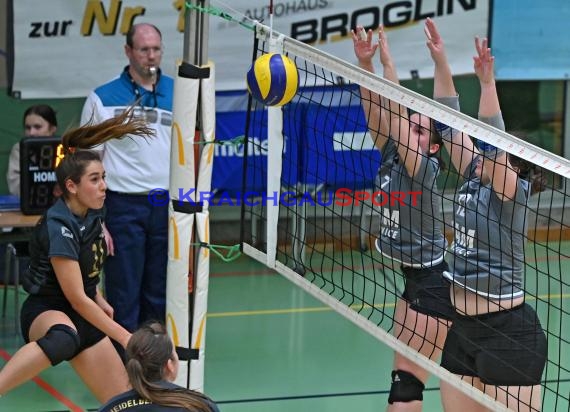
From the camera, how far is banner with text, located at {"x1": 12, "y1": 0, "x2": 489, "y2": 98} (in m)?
9.98

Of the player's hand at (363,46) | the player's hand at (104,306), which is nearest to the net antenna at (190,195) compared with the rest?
the player's hand at (104,306)

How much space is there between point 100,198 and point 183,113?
0.60 meters

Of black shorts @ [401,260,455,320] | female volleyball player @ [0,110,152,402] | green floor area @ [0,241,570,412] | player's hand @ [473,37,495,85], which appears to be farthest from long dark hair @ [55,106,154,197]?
player's hand @ [473,37,495,85]

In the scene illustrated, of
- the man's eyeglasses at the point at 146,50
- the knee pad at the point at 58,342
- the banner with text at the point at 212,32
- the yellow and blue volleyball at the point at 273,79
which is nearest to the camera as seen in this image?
the yellow and blue volleyball at the point at 273,79

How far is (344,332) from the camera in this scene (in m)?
8.63

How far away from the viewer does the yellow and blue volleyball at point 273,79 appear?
5145 millimetres

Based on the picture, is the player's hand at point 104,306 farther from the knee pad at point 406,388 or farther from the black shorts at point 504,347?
the black shorts at point 504,347

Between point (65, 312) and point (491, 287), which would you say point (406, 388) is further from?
point (65, 312)

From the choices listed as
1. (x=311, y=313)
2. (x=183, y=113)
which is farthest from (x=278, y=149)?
(x=311, y=313)

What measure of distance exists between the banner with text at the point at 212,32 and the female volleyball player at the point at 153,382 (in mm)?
6223

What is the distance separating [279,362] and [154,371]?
13.0 ft

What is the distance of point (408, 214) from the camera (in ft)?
18.2

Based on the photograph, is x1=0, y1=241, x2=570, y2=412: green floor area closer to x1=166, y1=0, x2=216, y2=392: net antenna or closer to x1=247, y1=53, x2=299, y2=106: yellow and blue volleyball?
x1=166, y1=0, x2=216, y2=392: net antenna

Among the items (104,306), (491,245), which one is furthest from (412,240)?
(104,306)
